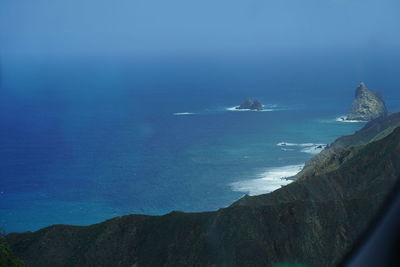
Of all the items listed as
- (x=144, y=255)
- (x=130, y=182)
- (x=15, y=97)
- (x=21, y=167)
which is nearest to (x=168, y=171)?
(x=130, y=182)

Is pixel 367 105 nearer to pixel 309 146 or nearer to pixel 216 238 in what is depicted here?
pixel 309 146

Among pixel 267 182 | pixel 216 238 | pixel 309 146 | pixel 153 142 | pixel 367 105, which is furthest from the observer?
pixel 367 105

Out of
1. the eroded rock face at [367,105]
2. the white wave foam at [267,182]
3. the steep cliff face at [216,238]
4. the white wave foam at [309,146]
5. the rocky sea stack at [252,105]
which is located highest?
the rocky sea stack at [252,105]

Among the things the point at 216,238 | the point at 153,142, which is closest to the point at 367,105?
the point at 153,142

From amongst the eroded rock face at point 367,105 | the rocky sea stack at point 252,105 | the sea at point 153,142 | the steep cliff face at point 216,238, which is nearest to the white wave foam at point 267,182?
the sea at point 153,142

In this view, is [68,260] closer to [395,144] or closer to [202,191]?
[395,144]

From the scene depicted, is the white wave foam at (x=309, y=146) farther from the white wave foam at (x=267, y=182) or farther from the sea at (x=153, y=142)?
the white wave foam at (x=267, y=182)

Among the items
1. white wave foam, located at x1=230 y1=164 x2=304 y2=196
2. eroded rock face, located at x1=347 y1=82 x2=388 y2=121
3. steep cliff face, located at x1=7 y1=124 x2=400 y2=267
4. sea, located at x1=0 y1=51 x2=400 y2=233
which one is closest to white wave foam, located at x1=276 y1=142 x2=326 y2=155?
sea, located at x1=0 y1=51 x2=400 y2=233

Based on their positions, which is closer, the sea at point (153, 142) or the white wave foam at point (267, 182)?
the white wave foam at point (267, 182)
